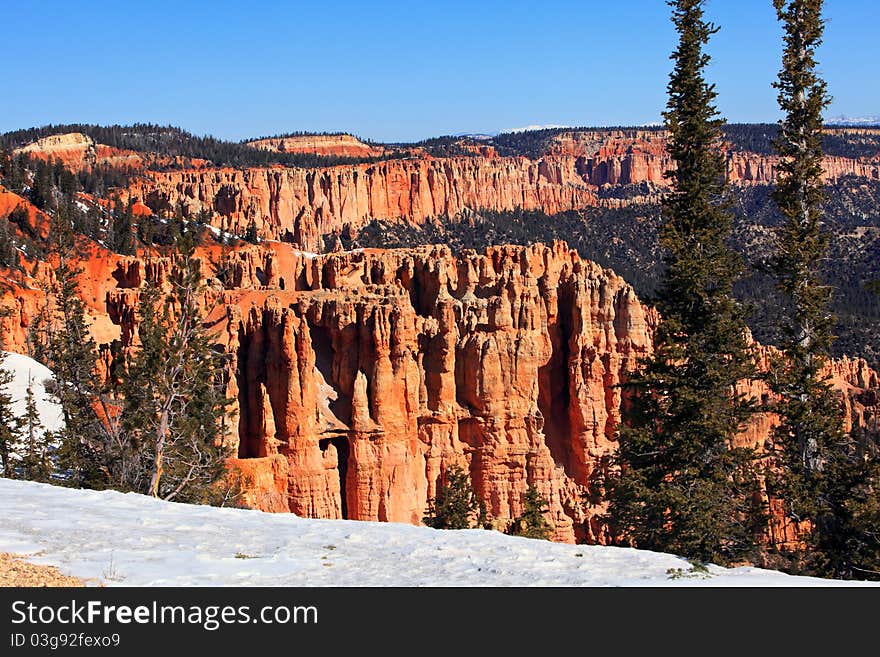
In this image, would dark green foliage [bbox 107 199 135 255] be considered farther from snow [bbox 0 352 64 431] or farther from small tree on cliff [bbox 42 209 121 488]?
small tree on cliff [bbox 42 209 121 488]

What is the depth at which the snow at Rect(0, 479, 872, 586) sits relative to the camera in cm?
1052

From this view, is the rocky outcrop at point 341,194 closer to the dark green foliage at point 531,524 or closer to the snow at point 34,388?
the snow at point 34,388

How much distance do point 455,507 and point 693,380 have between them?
521 inches

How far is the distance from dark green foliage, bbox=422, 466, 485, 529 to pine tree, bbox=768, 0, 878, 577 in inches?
522

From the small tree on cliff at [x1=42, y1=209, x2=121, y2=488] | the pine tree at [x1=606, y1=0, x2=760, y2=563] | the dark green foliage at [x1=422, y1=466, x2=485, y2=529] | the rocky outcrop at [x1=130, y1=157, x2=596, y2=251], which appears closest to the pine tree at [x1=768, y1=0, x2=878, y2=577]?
the pine tree at [x1=606, y1=0, x2=760, y2=563]

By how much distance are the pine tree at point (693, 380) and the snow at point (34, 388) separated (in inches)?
850

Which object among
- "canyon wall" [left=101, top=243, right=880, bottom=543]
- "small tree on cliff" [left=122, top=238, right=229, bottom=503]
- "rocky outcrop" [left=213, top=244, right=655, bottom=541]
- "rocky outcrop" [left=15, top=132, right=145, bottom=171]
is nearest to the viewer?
"small tree on cliff" [left=122, top=238, right=229, bottom=503]

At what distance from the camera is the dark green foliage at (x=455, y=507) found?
103ft

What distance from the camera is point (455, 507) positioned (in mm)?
31734

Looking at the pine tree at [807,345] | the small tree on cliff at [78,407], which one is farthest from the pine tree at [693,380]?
the small tree on cliff at [78,407]

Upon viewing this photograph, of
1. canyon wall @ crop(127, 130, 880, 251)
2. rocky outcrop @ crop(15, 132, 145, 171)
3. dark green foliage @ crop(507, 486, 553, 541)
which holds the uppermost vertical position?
rocky outcrop @ crop(15, 132, 145, 171)

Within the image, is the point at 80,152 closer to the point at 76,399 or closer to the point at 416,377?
the point at 416,377

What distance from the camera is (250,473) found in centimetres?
3169

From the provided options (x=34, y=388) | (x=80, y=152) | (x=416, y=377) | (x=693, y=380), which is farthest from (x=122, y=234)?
(x=80, y=152)
